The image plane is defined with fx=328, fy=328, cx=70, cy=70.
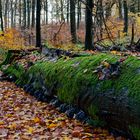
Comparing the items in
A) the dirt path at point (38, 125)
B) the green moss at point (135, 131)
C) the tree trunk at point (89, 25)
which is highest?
the tree trunk at point (89, 25)

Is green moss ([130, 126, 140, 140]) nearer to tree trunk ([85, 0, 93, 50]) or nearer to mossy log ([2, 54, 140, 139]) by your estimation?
mossy log ([2, 54, 140, 139])

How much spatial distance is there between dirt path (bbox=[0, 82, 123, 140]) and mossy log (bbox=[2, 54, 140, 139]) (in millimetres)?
318

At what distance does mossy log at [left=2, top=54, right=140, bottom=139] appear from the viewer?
4.80 metres

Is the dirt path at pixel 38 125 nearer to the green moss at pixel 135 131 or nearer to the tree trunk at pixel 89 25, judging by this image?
the green moss at pixel 135 131

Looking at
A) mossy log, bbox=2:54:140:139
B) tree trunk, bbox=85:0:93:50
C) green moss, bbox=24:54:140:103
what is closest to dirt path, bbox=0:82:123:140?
mossy log, bbox=2:54:140:139

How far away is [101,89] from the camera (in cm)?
565

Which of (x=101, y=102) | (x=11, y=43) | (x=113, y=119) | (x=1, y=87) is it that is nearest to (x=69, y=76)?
(x=101, y=102)

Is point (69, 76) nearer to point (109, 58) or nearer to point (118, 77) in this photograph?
point (109, 58)

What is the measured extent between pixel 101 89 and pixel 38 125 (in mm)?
1320

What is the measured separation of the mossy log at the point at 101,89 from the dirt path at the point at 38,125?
0.32 metres

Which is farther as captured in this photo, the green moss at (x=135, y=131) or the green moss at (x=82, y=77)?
the green moss at (x=82, y=77)

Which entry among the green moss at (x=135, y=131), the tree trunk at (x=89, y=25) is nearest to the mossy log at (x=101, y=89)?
the green moss at (x=135, y=131)

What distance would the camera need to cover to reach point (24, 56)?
13.5 meters

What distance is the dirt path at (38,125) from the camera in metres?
5.21
